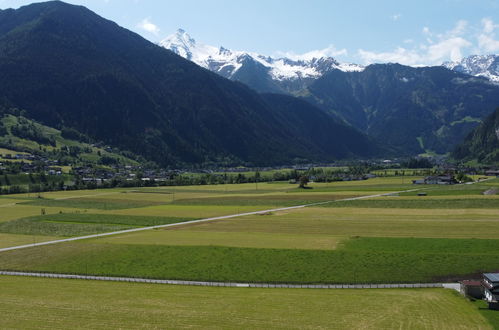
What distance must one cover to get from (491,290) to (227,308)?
2888 centimetres

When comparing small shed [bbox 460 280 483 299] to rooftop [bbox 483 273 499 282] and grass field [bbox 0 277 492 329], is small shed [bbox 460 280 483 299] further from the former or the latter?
rooftop [bbox 483 273 499 282]

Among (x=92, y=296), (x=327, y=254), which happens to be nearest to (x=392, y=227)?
(x=327, y=254)

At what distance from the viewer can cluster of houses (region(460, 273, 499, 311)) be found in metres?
51.4

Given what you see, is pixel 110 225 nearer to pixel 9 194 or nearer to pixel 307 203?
pixel 307 203

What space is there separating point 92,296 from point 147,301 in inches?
294

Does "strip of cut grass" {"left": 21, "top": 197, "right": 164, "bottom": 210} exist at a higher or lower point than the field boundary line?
higher

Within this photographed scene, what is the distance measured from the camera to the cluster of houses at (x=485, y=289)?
51.4 meters

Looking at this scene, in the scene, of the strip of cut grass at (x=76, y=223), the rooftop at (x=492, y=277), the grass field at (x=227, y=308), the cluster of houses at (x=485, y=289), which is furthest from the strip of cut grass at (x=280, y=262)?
the strip of cut grass at (x=76, y=223)

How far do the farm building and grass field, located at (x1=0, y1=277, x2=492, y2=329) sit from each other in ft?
7.58

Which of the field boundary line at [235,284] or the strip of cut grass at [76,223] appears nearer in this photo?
the field boundary line at [235,284]

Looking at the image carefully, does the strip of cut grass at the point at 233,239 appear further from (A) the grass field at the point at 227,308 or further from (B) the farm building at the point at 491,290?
(B) the farm building at the point at 491,290

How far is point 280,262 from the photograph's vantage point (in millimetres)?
67875

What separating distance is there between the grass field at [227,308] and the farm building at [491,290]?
2310mm

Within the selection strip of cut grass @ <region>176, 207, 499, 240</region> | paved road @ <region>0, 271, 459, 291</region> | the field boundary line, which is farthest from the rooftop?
strip of cut grass @ <region>176, 207, 499, 240</region>
